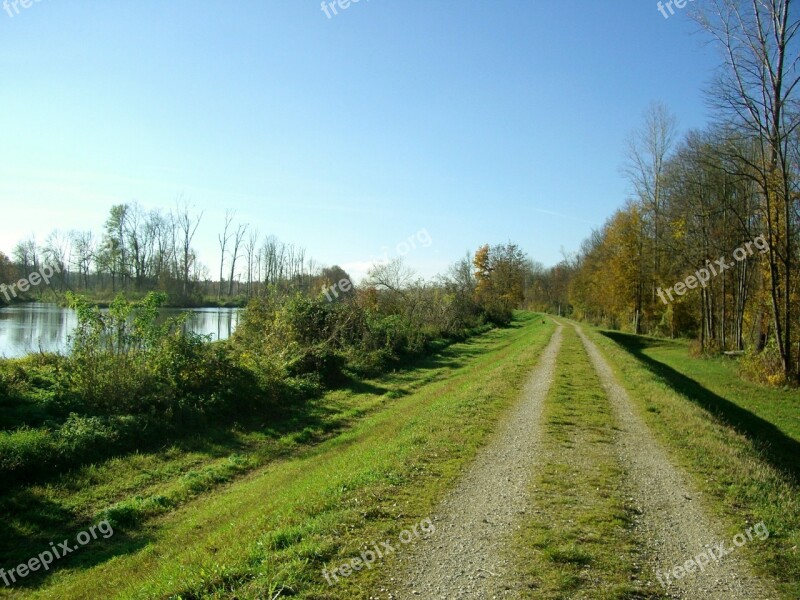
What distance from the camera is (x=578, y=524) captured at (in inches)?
223

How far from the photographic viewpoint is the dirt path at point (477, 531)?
4461 millimetres

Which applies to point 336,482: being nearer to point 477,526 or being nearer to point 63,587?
point 477,526

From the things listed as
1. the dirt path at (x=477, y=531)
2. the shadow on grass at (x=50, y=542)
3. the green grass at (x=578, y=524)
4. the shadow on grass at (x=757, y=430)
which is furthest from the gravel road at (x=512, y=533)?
the shadow on grass at (x=50, y=542)

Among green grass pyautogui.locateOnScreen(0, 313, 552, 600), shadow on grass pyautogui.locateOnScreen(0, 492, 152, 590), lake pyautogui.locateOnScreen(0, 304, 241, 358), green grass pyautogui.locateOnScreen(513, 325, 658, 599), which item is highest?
lake pyautogui.locateOnScreen(0, 304, 241, 358)

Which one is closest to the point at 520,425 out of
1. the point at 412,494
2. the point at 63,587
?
the point at 412,494

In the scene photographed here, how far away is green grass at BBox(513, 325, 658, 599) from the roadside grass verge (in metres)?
1.14

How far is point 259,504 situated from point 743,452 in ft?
27.2

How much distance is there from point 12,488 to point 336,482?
16.5ft

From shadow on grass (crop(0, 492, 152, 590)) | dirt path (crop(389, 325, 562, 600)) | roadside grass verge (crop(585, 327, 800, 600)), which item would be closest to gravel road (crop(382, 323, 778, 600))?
dirt path (crop(389, 325, 562, 600))

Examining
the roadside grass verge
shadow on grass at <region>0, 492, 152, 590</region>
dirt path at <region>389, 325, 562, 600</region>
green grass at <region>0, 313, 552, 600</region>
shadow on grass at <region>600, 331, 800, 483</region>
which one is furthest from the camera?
shadow on grass at <region>600, 331, 800, 483</region>

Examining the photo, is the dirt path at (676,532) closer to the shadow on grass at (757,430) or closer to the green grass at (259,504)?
the green grass at (259,504)

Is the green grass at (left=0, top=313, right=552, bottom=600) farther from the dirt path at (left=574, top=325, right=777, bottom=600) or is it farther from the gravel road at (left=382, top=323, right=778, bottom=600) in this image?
the dirt path at (left=574, top=325, right=777, bottom=600)

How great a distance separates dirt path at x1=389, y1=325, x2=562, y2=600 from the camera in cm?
446

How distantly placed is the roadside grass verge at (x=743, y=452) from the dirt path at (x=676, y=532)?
194 millimetres
